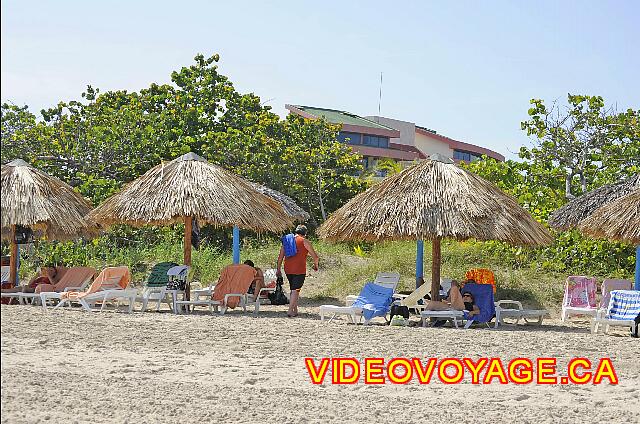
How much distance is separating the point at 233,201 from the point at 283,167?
9.57 metres

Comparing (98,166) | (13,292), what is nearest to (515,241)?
(13,292)

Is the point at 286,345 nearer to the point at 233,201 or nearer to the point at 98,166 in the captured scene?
the point at 233,201

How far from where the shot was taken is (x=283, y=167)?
23484mm

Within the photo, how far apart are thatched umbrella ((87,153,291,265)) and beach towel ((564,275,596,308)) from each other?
459 centimetres

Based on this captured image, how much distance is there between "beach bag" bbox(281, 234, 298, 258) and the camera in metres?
12.9

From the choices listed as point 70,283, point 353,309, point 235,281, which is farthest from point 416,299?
point 70,283

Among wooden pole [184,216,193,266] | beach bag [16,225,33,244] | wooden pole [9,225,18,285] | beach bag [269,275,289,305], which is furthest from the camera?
beach bag [269,275,289,305]

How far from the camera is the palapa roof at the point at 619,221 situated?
13.4 meters

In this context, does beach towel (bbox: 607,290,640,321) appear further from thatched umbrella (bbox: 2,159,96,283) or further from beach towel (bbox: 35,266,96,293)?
thatched umbrella (bbox: 2,159,96,283)

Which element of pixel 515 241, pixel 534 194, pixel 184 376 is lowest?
pixel 184 376

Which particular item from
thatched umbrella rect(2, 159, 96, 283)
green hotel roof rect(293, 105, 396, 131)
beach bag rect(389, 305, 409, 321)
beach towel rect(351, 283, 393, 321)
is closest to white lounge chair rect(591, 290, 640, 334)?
beach bag rect(389, 305, 409, 321)

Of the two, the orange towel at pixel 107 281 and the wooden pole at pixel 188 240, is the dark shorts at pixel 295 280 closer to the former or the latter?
the wooden pole at pixel 188 240

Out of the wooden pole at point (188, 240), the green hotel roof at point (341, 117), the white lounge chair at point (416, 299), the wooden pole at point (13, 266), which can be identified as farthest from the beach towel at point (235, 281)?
the green hotel roof at point (341, 117)

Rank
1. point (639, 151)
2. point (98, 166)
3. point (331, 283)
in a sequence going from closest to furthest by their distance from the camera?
1. point (331, 283)
2. point (639, 151)
3. point (98, 166)
